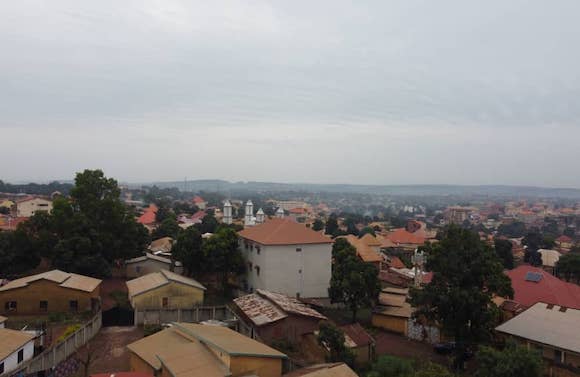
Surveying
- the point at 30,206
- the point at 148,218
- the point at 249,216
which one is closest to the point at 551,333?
the point at 249,216

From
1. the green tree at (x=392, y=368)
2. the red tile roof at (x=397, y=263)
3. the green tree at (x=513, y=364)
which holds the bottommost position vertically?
the red tile roof at (x=397, y=263)

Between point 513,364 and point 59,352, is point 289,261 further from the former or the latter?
point 513,364

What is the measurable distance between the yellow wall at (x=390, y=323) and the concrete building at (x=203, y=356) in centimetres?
1092

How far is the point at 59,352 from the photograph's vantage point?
1591 centimetres

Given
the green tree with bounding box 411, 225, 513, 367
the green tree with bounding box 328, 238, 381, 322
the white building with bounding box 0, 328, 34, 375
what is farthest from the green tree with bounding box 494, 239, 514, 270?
the white building with bounding box 0, 328, 34, 375

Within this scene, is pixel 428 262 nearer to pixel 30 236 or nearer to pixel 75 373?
pixel 75 373

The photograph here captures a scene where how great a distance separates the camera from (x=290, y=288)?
2814cm

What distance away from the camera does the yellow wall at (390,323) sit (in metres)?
24.0

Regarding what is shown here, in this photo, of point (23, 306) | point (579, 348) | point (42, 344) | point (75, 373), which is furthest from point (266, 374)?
point (23, 306)

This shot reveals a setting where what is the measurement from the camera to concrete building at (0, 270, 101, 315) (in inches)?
878

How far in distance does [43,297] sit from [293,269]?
1366cm

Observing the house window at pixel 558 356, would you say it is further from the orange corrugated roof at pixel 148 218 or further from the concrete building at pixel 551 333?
the orange corrugated roof at pixel 148 218

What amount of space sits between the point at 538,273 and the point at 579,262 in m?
13.7

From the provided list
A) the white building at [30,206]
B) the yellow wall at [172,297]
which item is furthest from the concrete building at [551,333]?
the white building at [30,206]
